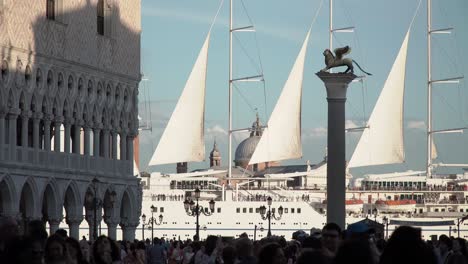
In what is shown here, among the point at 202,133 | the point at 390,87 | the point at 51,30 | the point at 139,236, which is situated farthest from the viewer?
the point at 139,236

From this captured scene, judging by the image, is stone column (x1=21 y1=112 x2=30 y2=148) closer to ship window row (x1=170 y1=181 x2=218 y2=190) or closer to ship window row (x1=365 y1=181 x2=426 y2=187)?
ship window row (x1=170 y1=181 x2=218 y2=190)

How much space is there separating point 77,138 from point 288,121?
5708 cm

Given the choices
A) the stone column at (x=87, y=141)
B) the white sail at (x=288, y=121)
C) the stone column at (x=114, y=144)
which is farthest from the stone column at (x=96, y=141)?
the white sail at (x=288, y=121)

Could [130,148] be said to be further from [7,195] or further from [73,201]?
[7,195]

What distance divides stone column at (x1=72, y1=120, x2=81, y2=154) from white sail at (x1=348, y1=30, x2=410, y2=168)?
58090 millimetres

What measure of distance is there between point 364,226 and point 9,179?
42.8 metres

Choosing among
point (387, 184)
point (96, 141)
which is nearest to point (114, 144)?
point (96, 141)

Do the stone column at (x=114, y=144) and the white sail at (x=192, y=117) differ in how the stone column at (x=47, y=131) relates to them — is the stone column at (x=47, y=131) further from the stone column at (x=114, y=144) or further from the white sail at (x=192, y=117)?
the white sail at (x=192, y=117)

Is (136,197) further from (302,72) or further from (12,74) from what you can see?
(302,72)

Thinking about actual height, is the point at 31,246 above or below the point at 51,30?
below

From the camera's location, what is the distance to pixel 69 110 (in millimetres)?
64125

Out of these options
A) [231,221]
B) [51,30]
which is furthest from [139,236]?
[51,30]

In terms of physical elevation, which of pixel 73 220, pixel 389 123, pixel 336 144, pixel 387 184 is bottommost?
pixel 73 220

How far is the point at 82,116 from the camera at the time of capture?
216ft
